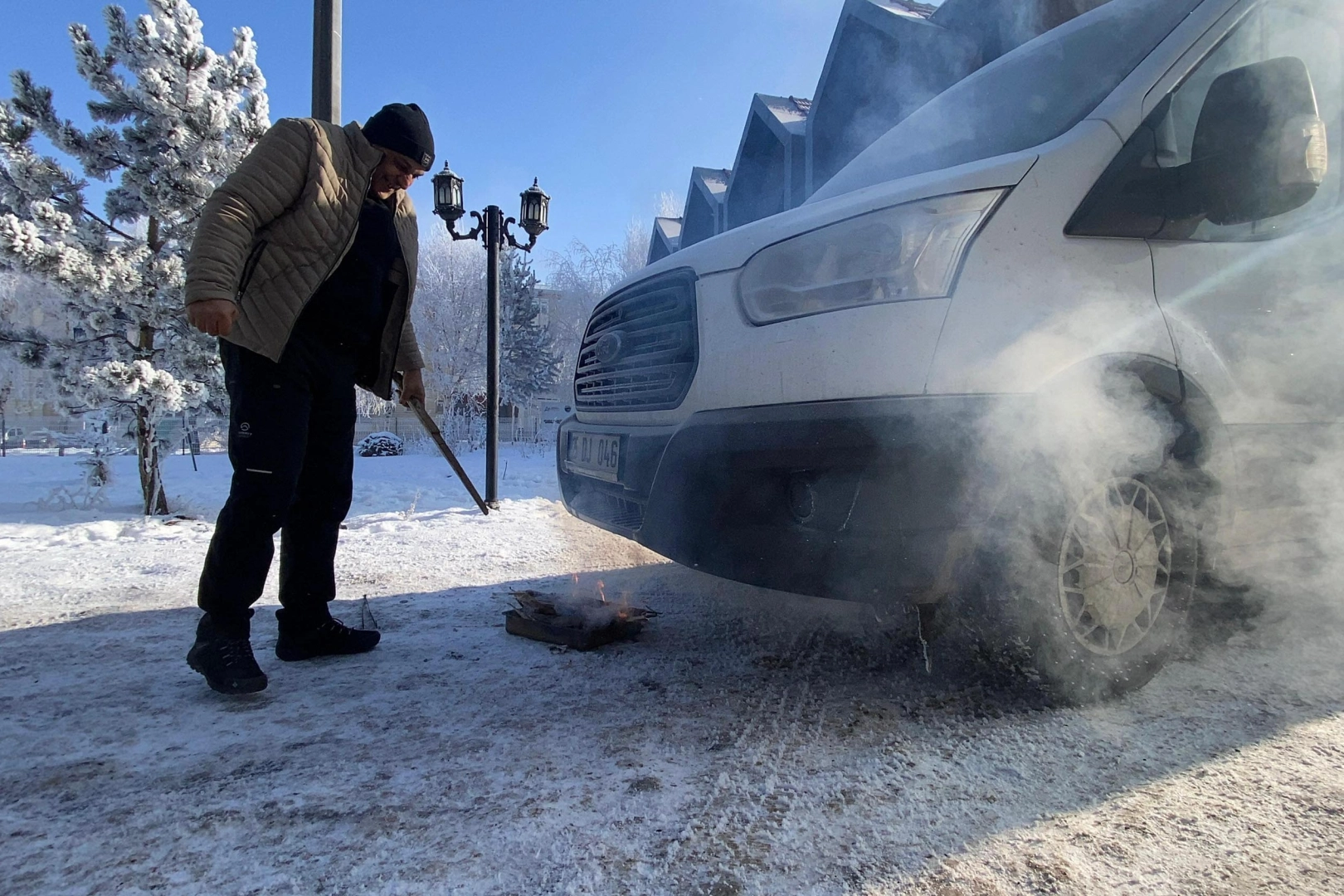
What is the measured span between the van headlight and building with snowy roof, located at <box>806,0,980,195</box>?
911cm

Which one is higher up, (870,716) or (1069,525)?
(1069,525)

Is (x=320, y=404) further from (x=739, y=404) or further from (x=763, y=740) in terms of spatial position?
(x=763, y=740)

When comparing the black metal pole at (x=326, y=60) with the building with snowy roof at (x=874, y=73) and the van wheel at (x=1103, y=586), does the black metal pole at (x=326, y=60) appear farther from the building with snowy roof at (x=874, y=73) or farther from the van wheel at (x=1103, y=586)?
the building with snowy roof at (x=874, y=73)

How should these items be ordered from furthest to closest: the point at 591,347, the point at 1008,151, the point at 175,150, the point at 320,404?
the point at 175,150
the point at 591,347
the point at 320,404
the point at 1008,151

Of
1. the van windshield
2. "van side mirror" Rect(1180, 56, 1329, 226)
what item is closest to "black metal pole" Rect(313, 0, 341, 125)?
the van windshield

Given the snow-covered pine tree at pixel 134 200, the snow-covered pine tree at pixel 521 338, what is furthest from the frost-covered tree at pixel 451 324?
the snow-covered pine tree at pixel 134 200

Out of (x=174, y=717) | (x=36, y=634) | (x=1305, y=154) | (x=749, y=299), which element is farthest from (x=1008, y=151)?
(x=36, y=634)

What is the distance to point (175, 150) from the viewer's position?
5809mm

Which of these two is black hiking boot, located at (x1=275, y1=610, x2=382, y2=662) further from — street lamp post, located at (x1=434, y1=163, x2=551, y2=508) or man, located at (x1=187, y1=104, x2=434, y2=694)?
street lamp post, located at (x1=434, y1=163, x2=551, y2=508)

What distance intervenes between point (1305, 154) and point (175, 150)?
702 centimetres

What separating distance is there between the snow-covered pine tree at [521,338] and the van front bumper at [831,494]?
91.0 feet

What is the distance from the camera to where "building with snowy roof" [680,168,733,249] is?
669 inches

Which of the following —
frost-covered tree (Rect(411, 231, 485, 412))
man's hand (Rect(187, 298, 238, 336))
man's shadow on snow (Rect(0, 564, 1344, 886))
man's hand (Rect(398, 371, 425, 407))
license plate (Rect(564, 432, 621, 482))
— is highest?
frost-covered tree (Rect(411, 231, 485, 412))

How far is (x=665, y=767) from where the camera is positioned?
1.53 meters
